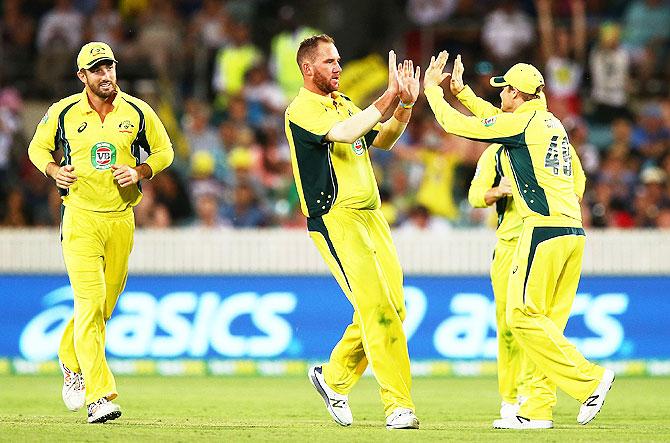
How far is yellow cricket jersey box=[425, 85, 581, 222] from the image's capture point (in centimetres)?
910

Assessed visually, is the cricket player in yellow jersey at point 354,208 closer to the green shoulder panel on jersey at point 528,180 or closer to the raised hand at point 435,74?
the raised hand at point 435,74

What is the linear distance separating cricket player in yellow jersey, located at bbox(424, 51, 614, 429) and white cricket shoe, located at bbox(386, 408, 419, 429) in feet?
2.16

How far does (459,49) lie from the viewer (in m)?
18.6

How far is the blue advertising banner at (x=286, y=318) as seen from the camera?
1380cm

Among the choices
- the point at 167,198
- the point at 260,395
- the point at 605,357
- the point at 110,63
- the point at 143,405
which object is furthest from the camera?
the point at 167,198

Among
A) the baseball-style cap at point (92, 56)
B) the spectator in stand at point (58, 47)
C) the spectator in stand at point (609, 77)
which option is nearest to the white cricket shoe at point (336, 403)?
the baseball-style cap at point (92, 56)

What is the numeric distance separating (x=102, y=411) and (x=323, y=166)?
208cm

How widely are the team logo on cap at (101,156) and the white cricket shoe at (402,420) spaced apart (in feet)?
8.22

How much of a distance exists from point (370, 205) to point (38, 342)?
5.90 meters

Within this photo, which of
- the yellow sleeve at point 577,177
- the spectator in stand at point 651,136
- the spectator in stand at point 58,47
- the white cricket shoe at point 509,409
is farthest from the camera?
the spectator in stand at point 58,47

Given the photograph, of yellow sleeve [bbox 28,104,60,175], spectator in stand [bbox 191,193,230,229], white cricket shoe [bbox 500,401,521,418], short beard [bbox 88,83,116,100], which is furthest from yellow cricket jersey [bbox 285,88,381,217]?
spectator in stand [bbox 191,193,230,229]

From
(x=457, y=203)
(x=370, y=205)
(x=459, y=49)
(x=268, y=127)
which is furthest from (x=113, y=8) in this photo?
(x=370, y=205)

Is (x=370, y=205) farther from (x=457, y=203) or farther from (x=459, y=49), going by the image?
(x=459, y=49)

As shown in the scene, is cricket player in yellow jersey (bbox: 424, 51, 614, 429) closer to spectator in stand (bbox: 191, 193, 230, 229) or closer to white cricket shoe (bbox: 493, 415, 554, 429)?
white cricket shoe (bbox: 493, 415, 554, 429)
